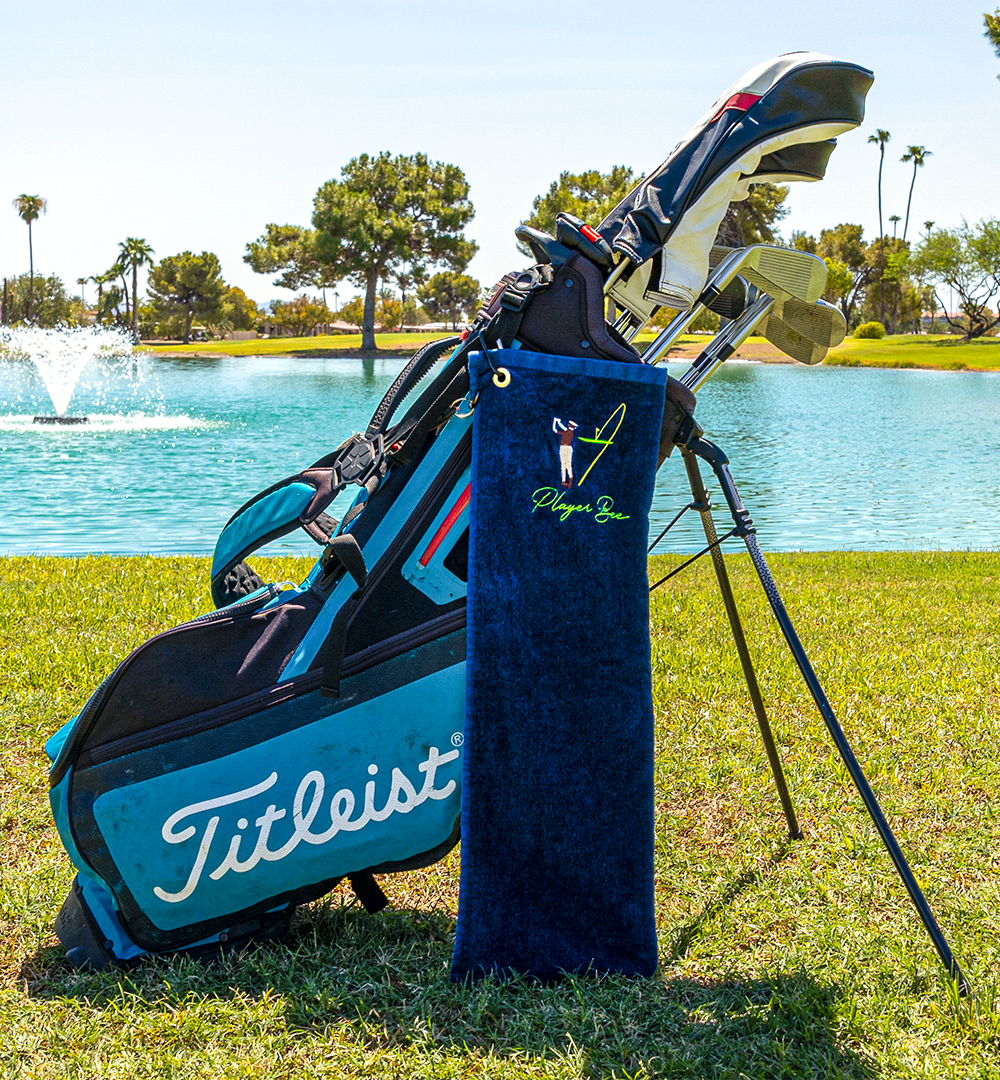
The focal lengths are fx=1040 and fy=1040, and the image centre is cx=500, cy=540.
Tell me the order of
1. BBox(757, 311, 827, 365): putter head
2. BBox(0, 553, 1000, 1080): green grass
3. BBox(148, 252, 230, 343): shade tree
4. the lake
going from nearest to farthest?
BBox(0, 553, 1000, 1080): green grass → BBox(757, 311, 827, 365): putter head → the lake → BBox(148, 252, 230, 343): shade tree

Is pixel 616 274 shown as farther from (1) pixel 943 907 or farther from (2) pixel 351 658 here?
(1) pixel 943 907

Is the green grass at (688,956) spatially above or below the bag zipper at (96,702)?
below

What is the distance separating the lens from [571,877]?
201 centimetres

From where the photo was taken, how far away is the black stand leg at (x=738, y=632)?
7.55 ft

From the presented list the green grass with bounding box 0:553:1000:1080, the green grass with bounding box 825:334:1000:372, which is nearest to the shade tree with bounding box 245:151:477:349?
the green grass with bounding box 825:334:1000:372

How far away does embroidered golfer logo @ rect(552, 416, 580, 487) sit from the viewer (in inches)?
75.5

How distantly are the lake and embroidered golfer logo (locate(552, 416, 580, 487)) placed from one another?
6405 mm

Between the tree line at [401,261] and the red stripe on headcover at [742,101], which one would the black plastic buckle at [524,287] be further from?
the tree line at [401,261]

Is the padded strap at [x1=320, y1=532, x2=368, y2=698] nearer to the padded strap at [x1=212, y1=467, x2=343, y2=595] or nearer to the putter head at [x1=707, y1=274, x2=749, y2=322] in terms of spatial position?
the padded strap at [x1=212, y1=467, x2=343, y2=595]

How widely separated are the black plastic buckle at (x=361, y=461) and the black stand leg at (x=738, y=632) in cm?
65

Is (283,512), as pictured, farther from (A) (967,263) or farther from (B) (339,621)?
(A) (967,263)

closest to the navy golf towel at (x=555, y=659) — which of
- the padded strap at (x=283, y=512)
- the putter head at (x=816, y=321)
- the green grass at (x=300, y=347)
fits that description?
the padded strap at (x=283, y=512)

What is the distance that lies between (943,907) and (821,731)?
1104 mm

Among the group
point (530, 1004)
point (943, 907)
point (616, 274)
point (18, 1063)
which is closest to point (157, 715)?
point (18, 1063)
